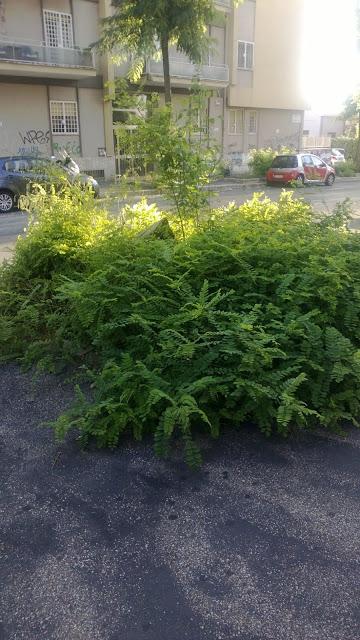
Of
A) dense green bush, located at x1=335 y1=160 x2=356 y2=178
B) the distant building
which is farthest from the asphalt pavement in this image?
the distant building

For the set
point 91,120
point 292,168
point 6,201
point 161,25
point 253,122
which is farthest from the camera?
point 253,122

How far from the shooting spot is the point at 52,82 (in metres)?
23.5

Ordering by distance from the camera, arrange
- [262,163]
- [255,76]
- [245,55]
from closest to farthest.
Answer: [262,163] → [245,55] → [255,76]

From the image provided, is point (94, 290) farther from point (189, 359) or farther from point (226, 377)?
point (226, 377)

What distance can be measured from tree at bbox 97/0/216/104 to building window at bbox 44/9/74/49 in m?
8.58

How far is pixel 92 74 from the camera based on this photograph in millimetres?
23234

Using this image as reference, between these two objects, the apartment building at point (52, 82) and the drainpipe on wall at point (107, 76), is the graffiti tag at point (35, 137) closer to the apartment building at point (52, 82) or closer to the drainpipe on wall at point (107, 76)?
the apartment building at point (52, 82)

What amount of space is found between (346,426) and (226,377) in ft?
3.12

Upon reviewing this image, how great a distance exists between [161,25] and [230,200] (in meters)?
5.14

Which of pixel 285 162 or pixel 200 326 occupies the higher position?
pixel 285 162

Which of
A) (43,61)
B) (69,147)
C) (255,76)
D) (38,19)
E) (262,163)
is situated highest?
(38,19)

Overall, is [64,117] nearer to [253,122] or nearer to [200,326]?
[253,122]

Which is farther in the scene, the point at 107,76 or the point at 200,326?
the point at 107,76

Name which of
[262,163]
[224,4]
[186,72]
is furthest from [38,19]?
[262,163]
